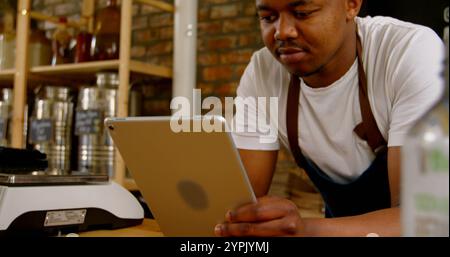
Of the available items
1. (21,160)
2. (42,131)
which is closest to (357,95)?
(21,160)

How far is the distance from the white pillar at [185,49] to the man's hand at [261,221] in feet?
4.65

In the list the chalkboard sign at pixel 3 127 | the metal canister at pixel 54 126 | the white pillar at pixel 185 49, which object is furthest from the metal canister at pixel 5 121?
the white pillar at pixel 185 49

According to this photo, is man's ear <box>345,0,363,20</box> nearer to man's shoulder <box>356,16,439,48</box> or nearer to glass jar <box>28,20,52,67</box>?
man's shoulder <box>356,16,439,48</box>

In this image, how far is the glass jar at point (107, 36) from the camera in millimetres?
2201

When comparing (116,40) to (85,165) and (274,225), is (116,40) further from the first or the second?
(274,225)

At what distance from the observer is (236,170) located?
72 centimetres

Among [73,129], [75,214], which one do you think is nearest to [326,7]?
[75,214]

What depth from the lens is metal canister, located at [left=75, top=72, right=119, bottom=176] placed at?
2.03m

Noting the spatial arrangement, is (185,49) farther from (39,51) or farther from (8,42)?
(8,42)

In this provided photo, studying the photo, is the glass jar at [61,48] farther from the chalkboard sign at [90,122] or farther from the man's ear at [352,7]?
the man's ear at [352,7]

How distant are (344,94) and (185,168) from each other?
61cm

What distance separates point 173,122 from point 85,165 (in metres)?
1.46

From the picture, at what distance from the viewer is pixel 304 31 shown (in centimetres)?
112
